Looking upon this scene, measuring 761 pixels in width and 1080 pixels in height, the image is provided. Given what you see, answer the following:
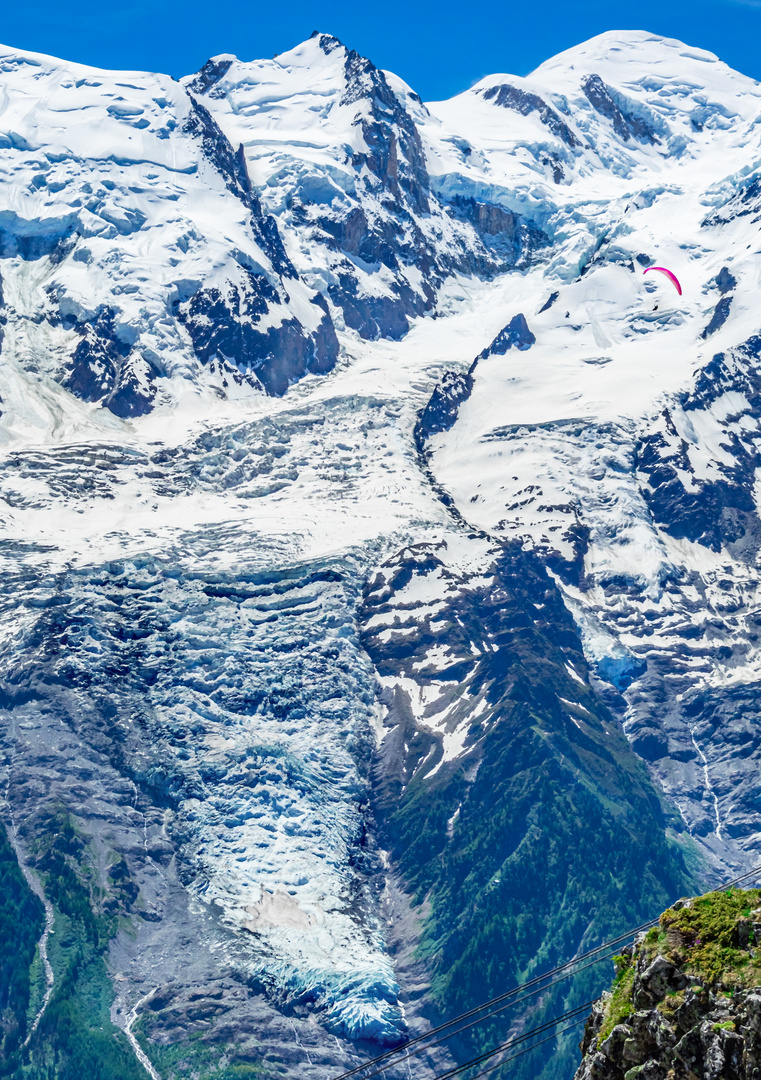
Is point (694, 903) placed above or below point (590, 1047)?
above

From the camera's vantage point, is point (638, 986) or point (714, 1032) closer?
point (714, 1032)

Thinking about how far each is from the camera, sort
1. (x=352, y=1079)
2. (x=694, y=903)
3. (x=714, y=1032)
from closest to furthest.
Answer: (x=714, y=1032) → (x=694, y=903) → (x=352, y=1079)

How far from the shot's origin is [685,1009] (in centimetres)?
3453

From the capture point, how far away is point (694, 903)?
3603 centimetres

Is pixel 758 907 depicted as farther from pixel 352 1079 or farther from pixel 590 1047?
pixel 352 1079

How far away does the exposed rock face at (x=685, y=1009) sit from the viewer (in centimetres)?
3300

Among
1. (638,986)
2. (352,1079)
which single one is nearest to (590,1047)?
(638,986)

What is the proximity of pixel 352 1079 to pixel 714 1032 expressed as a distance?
160 meters

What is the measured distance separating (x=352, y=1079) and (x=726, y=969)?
160 meters

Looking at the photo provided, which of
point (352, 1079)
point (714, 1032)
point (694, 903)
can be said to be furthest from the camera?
point (352, 1079)

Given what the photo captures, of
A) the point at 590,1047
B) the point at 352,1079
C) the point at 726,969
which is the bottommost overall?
the point at 352,1079

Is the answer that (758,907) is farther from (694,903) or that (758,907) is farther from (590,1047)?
(590,1047)

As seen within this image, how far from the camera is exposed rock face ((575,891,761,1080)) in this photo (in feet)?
108

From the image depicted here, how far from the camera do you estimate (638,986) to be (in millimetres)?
36219
